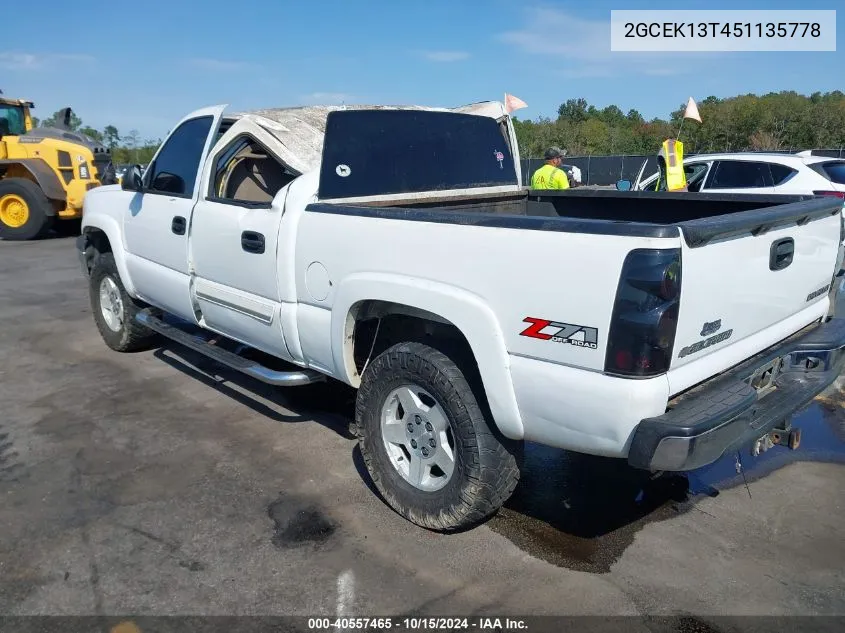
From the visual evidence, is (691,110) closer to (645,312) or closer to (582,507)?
(582,507)

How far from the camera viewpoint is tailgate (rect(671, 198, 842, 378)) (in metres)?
2.67

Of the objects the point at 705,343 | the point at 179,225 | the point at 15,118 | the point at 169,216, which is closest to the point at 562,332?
the point at 705,343

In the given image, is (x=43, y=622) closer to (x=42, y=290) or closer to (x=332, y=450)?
(x=332, y=450)

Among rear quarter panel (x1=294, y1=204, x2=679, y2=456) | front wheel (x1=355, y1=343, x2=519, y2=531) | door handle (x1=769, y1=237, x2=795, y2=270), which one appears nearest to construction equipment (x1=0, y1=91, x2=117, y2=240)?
front wheel (x1=355, y1=343, x2=519, y2=531)

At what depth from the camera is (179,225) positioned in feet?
16.1

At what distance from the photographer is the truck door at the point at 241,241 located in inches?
161

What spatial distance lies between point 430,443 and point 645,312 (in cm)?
132

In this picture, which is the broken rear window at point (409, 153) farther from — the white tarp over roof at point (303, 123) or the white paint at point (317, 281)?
the white paint at point (317, 281)

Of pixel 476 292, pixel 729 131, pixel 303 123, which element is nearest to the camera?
pixel 476 292

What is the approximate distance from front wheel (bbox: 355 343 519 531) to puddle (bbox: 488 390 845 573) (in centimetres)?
40

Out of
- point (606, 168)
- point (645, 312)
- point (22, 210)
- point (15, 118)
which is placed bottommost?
point (645, 312)

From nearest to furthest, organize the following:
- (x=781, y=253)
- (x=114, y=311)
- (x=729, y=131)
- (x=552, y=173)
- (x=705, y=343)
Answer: (x=705, y=343) < (x=781, y=253) < (x=114, y=311) < (x=552, y=173) < (x=729, y=131)

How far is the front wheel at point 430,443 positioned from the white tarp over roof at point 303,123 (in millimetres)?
1521

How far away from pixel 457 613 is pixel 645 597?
0.81 m
